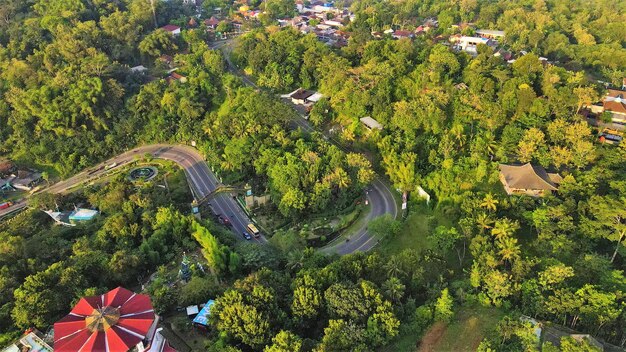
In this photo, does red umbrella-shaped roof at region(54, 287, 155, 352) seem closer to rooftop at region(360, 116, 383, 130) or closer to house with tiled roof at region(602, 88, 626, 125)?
rooftop at region(360, 116, 383, 130)

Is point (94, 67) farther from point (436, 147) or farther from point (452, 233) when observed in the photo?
point (452, 233)

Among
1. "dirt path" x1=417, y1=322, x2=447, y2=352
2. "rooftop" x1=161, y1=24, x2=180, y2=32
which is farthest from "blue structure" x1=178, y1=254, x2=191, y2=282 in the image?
"rooftop" x1=161, y1=24, x2=180, y2=32

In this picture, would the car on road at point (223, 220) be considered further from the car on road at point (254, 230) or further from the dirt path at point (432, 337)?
the dirt path at point (432, 337)

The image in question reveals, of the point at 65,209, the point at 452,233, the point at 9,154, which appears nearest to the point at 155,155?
the point at 65,209

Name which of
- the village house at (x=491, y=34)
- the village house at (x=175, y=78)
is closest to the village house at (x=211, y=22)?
the village house at (x=175, y=78)

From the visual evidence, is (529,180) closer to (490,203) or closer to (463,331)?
(490,203)
